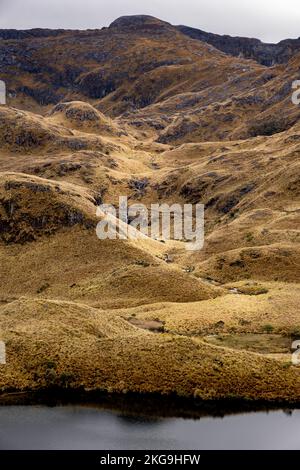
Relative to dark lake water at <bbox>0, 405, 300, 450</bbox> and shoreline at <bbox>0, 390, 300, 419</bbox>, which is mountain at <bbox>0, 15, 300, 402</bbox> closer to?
shoreline at <bbox>0, 390, 300, 419</bbox>

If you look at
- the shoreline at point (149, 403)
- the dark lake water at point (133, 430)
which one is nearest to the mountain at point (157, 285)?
the shoreline at point (149, 403)

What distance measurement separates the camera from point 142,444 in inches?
1558

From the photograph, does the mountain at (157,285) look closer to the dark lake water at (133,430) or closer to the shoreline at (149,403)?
the shoreline at (149,403)

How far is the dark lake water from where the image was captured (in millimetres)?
39781

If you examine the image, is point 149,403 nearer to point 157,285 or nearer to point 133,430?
point 133,430

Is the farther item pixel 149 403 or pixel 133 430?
pixel 149 403

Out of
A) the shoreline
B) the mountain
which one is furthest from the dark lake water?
the mountain

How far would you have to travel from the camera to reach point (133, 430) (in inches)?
1657

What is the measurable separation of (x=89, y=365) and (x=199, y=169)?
13378 centimetres

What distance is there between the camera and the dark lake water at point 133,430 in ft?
131

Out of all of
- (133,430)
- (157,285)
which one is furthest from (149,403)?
(157,285)

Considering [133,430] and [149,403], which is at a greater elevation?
[149,403]

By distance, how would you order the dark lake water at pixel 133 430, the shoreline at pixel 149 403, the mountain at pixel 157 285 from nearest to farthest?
the dark lake water at pixel 133 430
the shoreline at pixel 149 403
the mountain at pixel 157 285
